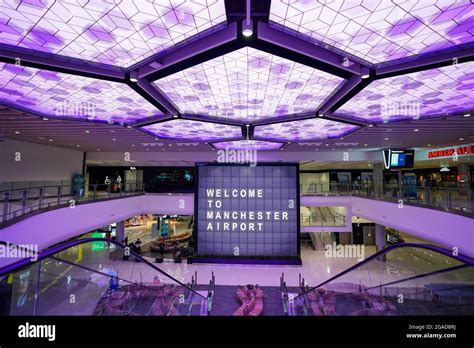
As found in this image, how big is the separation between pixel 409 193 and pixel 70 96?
38.7ft

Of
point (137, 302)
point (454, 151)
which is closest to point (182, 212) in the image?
point (137, 302)

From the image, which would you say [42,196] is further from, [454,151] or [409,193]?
[454,151]

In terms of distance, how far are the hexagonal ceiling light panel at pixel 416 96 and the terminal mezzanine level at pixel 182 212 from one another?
121 inches

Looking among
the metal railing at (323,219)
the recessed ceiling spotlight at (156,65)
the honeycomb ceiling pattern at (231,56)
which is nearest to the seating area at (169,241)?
the metal railing at (323,219)

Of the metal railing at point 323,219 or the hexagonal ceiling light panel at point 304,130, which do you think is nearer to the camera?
the hexagonal ceiling light panel at point 304,130

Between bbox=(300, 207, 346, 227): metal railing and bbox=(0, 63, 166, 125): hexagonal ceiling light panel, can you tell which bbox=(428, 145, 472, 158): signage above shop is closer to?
bbox=(300, 207, 346, 227): metal railing

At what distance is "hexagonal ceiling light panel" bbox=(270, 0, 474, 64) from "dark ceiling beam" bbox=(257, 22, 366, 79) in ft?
0.36

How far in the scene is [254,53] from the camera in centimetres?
386

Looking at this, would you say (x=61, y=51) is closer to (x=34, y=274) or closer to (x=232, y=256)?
(x=34, y=274)

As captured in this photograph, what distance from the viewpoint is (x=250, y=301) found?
28.6 feet

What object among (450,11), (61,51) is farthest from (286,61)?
(61,51)

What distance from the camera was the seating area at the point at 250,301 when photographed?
7980 mm

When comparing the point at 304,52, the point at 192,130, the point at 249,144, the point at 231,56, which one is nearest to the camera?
the point at 304,52

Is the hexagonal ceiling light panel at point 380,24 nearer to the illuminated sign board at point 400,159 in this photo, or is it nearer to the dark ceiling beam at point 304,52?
the dark ceiling beam at point 304,52
